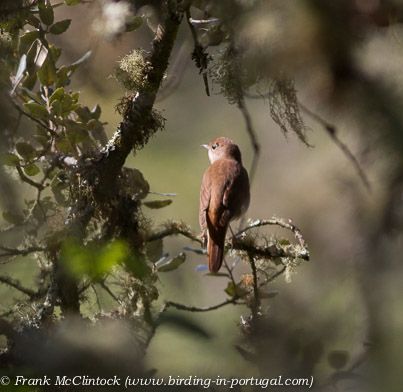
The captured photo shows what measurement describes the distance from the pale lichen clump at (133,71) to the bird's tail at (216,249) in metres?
0.59

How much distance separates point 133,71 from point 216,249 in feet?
2.86

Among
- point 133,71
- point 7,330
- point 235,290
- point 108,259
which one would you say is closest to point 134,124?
point 133,71

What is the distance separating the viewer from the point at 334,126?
0.49 metres

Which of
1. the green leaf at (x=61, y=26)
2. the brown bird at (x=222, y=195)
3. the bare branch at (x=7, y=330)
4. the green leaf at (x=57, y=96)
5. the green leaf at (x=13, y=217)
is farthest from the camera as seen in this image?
the brown bird at (x=222, y=195)

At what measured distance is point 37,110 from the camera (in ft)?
5.51

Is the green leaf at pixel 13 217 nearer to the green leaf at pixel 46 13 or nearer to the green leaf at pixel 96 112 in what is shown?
the green leaf at pixel 46 13

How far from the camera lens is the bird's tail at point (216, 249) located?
2065mm


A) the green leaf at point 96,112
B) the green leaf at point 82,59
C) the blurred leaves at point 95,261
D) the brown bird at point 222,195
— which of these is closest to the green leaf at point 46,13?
the green leaf at point 82,59

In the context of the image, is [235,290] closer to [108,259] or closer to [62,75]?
[62,75]

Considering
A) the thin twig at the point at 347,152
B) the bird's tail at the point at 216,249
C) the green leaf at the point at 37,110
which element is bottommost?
the bird's tail at the point at 216,249

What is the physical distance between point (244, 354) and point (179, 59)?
1.14 m

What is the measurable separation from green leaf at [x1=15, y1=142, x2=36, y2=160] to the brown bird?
2.39 feet

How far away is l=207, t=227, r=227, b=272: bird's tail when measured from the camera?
2065 millimetres

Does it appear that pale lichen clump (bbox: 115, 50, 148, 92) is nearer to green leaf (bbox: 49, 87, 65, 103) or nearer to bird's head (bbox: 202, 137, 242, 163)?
green leaf (bbox: 49, 87, 65, 103)
